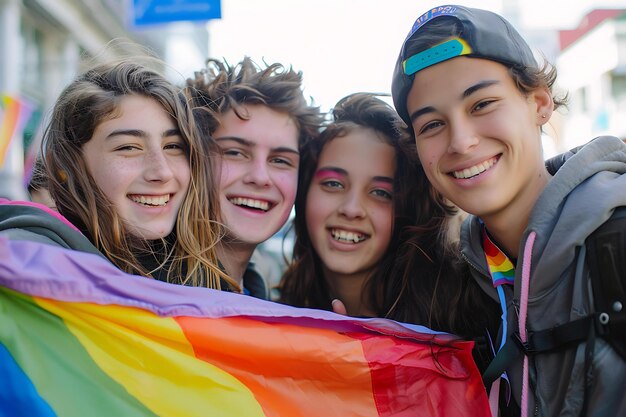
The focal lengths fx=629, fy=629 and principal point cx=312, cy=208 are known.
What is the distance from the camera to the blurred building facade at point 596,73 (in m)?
21.1

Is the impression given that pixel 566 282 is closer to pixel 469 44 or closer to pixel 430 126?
pixel 430 126

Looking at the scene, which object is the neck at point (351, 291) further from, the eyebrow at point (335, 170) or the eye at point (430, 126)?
the eye at point (430, 126)

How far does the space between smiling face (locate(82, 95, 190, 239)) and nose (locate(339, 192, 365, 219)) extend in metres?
0.78

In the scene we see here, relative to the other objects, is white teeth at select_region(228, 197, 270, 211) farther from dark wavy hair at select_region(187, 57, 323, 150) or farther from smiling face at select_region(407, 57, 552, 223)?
smiling face at select_region(407, 57, 552, 223)

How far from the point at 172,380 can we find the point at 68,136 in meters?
1.28

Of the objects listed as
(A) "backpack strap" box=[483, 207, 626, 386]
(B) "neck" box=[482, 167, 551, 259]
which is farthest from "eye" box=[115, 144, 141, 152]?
(A) "backpack strap" box=[483, 207, 626, 386]

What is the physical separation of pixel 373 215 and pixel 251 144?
69cm

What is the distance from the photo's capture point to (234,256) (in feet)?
10.5

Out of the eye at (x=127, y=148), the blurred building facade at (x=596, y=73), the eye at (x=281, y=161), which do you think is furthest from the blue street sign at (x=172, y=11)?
the blurred building facade at (x=596, y=73)

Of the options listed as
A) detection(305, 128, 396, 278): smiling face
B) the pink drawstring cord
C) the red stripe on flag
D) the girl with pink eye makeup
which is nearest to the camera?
the pink drawstring cord

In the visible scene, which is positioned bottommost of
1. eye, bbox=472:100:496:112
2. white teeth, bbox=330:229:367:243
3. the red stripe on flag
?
the red stripe on flag

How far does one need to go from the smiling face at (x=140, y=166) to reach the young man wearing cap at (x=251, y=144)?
0.36 m

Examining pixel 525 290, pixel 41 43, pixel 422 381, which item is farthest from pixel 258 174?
pixel 41 43

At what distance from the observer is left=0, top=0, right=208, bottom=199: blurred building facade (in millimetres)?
10889
